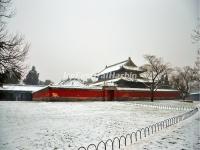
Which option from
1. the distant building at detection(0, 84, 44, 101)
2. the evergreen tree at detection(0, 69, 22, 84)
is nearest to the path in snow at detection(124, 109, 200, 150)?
the evergreen tree at detection(0, 69, 22, 84)

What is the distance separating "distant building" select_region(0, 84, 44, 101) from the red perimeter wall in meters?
5.65

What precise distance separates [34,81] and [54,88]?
15.8m

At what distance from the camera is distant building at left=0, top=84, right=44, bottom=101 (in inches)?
1132

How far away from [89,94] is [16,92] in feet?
38.9

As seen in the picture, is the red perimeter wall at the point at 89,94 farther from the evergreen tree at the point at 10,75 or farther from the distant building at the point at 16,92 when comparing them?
the evergreen tree at the point at 10,75

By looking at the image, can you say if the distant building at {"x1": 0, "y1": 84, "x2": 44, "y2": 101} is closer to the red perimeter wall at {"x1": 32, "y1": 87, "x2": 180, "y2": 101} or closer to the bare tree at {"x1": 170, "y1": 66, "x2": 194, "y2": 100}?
the red perimeter wall at {"x1": 32, "y1": 87, "x2": 180, "y2": 101}

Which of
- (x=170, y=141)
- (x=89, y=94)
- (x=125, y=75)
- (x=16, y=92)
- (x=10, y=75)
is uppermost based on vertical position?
(x=125, y=75)

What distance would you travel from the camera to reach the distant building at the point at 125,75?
29486 mm

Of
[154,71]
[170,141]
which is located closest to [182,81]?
[154,71]

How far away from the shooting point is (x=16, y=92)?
98.1 ft

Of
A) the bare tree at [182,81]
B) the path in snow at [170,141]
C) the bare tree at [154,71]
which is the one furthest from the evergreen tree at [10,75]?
the bare tree at [182,81]

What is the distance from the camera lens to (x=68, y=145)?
626cm

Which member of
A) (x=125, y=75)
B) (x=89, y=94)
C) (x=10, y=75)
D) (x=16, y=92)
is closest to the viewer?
(x=10, y=75)

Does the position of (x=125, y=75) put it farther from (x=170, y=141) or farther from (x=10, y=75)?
(x=10, y=75)
